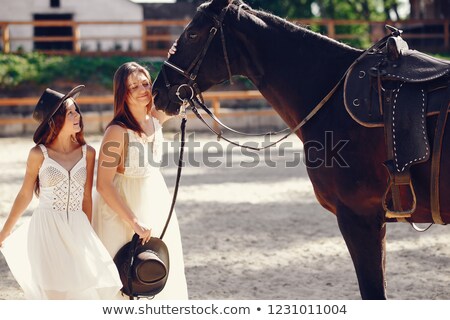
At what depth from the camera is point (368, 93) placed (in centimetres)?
341

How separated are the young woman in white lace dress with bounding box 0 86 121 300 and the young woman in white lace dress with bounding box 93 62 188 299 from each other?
0.15 metres

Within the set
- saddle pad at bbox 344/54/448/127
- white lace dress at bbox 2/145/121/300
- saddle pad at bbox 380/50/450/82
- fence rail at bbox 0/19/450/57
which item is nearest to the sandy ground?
white lace dress at bbox 2/145/121/300

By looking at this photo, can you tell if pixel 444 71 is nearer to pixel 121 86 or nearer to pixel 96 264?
pixel 121 86

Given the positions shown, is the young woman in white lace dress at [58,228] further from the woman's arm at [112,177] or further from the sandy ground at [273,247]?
the sandy ground at [273,247]

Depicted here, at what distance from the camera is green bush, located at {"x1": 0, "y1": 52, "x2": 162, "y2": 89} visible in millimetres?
17656

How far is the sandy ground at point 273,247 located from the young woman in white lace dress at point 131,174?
3.76 ft

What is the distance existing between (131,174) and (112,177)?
168 millimetres

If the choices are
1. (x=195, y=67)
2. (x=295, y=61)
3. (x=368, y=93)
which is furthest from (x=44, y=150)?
(x=368, y=93)

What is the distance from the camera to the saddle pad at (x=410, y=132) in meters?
3.26

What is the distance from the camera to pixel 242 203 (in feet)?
26.7

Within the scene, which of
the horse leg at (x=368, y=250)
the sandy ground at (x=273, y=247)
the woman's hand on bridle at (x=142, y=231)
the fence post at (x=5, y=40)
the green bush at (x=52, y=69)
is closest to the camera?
the horse leg at (x=368, y=250)

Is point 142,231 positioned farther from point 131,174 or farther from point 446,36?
point 446,36

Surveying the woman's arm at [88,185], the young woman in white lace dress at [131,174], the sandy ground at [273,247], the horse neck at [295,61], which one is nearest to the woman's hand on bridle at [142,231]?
the young woman in white lace dress at [131,174]
